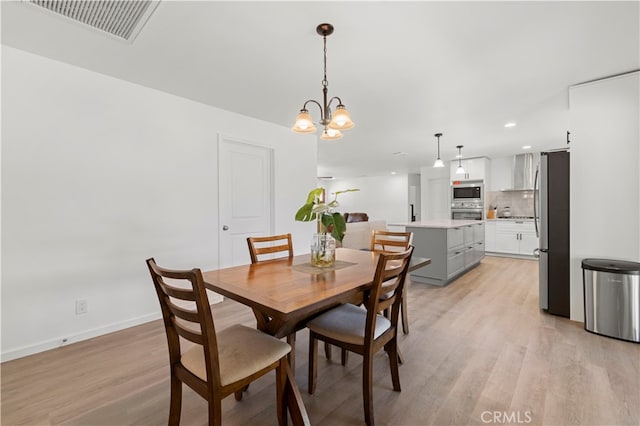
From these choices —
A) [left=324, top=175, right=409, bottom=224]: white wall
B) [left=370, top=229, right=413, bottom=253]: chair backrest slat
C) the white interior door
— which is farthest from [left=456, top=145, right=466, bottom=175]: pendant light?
the white interior door

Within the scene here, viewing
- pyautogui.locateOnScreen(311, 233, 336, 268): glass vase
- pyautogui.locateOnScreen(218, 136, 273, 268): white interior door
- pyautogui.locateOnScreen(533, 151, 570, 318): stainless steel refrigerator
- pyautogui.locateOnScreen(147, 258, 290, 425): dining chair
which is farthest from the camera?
pyautogui.locateOnScreen(218, 136, 273, 268): white interior door

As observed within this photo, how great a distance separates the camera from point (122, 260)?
271cm

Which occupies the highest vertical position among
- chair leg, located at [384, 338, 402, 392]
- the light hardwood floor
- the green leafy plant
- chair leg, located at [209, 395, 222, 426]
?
the green leafy plant

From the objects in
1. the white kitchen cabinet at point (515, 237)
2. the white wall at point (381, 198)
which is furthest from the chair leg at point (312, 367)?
the white wall at point (381, 198)

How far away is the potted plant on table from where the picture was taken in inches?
72.0

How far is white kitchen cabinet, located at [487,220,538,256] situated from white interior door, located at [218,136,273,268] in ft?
17.5

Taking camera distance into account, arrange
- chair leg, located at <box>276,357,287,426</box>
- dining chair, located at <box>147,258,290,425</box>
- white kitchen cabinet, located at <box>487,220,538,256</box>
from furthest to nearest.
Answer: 1. white kitchen cabinet, located at <box>487,220,538,256</box>
2. chair leg, located at <box>276,357,287,426</box>
3. dining chair, located at <box>147,258,290,425</box>

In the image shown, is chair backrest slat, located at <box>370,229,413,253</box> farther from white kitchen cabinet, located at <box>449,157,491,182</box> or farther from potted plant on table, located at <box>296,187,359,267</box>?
white kitchen cabinet, located at <box>449,157,491,182</box>

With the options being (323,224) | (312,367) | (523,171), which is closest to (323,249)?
(323,224)

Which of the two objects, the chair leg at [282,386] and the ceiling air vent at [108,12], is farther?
the ceiling air vent at [108,12]

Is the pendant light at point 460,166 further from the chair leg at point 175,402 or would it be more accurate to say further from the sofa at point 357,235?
the chair leg at point 175,402

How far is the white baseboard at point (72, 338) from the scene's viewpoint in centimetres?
217

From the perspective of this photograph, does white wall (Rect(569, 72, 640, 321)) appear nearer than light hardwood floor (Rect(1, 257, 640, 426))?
No

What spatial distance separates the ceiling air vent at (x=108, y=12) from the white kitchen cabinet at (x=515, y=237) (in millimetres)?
7067
